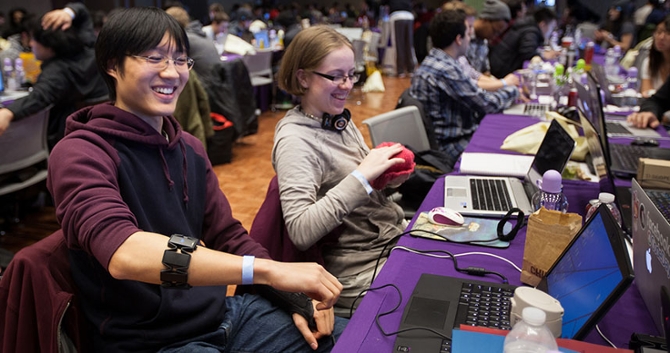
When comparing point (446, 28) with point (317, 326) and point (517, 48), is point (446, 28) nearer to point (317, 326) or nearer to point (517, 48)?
point (317, 326)

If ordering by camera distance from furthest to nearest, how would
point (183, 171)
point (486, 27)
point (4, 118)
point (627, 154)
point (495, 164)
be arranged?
point (486, 27), point (4, 118), point (627, 154), point (495, 164), point (183, 171)

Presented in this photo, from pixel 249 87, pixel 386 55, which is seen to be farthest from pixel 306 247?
pixel 386 55

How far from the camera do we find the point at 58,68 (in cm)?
351

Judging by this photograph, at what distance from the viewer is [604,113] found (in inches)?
109

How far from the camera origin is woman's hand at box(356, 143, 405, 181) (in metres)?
1.66

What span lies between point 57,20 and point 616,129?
3.34 m

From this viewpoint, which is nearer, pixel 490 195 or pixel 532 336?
pixel 532 336

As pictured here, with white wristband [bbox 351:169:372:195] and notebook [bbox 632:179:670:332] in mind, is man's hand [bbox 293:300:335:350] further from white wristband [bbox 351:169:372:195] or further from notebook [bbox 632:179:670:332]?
notebook [bbox 632:179:670:332]

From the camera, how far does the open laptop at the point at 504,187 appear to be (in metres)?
1.83

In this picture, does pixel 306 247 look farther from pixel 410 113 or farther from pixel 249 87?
pixel 249 87

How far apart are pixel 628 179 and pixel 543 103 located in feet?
5.80

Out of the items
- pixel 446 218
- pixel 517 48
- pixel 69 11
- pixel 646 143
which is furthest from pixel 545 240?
pixel 517 48

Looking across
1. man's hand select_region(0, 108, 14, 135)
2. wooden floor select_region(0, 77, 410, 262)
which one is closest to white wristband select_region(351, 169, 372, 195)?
wooden floor select_region(0, 77, 410, 262)

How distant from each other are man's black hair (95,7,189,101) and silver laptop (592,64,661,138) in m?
1.41
